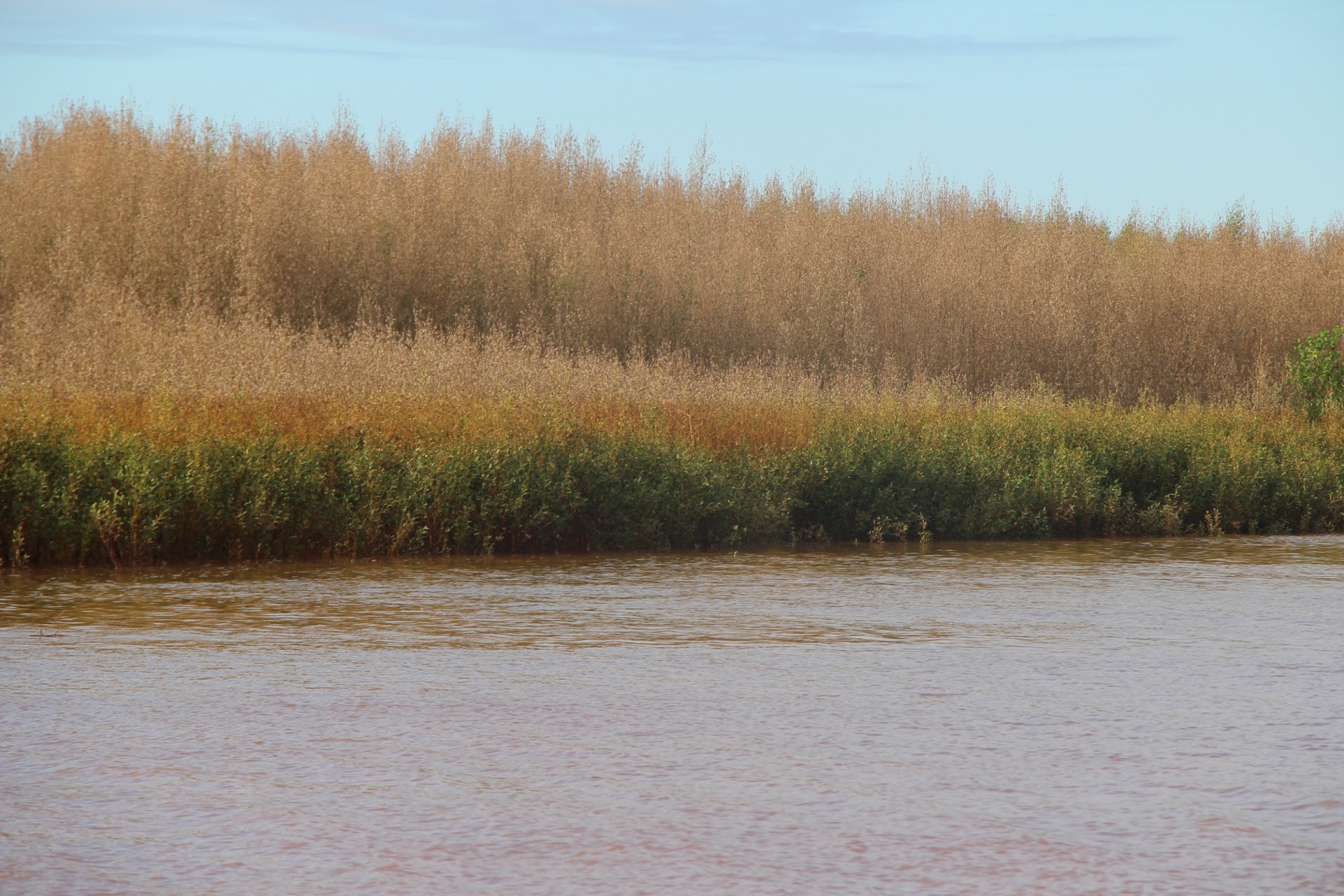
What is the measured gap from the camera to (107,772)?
6320mm

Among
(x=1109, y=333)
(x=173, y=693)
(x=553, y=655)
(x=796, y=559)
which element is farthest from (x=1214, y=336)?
(x=173, y=693)

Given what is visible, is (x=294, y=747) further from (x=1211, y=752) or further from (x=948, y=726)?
(x=1211, y=752)

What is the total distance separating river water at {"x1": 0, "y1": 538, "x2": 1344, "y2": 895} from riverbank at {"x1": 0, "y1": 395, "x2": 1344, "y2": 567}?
1.97 meters

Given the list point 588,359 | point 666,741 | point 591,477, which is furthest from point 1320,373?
point 666,741

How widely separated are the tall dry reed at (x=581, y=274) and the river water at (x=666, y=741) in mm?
14937

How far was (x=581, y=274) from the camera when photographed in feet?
103

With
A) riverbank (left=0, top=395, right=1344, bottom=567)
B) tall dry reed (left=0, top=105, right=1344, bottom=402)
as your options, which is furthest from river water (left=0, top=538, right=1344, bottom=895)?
tall dry reed (left=0, top=105, right=1344, bottom=402)

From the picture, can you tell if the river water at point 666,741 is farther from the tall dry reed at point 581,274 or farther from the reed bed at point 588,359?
the tall dry reed at point 581,274

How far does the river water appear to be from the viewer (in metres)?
5.14

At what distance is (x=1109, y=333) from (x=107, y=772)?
2925 cm

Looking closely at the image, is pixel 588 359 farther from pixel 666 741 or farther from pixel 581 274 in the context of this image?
pixel 666 741

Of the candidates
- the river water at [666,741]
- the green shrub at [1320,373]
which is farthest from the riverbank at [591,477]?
the green shrub at [1320,373]

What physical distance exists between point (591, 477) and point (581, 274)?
16003 mm

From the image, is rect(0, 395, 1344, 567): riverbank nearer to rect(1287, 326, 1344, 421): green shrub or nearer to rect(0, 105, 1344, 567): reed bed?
rect(0, 105, 1344, 567): reed bed
